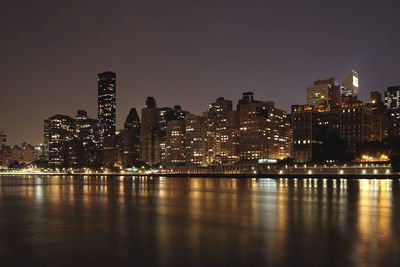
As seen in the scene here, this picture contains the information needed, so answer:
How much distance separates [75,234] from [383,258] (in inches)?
636

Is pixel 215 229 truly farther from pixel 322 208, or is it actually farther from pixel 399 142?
pixel 399 142

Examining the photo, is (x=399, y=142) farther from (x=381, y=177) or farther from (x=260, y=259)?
(x=260, y=259)

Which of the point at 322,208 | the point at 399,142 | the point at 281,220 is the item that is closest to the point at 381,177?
the point at 399,142

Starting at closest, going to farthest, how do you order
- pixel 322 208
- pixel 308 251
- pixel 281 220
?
pixel 308 251, pixel 281 220, pixel 322 208

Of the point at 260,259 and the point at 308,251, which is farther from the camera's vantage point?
the point at 308,251

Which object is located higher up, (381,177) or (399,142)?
(399,142)

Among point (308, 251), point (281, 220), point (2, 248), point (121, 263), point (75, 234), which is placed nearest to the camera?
point (121, 263)

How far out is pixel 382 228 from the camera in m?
23.9

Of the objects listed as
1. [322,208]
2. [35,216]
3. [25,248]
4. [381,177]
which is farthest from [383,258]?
[381,177]

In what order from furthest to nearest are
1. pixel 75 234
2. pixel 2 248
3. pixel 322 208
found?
pixel 322 208 → pixel 75 234 → pixel 2 248

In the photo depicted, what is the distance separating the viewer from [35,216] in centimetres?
3272

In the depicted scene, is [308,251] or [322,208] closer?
[308,251]

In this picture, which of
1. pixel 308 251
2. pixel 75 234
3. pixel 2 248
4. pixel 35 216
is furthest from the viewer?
pixel 35 216

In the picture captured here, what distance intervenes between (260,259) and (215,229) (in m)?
8.22
